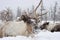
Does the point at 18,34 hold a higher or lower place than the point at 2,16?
lower

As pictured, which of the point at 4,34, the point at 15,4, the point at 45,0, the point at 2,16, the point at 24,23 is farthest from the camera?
the point at 15,4

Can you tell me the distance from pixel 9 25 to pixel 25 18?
21 centimetres

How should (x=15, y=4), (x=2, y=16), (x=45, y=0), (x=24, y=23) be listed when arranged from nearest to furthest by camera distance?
(x=24, y=23)
(x=2, y=16)
(x=45, y=0)
(x=15, y=4)

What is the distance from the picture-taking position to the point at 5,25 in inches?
67.6

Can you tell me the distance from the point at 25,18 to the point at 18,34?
0.23 meters

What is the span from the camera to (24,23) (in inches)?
68.3

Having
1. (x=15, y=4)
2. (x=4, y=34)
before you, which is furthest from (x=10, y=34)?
(x=15, y=4)

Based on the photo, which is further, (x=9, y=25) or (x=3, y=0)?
(x=3, y=0)

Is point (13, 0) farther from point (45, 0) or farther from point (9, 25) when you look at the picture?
point (9, 25)

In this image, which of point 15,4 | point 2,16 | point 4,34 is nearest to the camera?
point 4,34

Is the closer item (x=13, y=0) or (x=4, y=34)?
(x=4, y=34)

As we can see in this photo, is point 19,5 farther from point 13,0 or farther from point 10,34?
point 10,34

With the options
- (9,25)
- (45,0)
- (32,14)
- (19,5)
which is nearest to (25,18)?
(32,14)

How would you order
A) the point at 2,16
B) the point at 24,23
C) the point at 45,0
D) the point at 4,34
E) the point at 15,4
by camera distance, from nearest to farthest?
1. the point at 4,34
2. the point at 24,23
3. the point at 2,16
4. the point at 45,0
5. the point at 15,4
